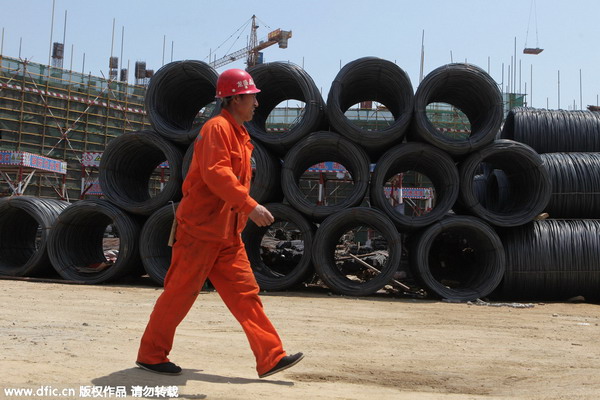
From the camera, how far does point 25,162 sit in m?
21.0

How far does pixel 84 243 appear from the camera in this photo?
10.8 meters

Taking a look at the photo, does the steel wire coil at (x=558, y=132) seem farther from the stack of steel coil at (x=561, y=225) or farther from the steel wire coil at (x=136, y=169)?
the steel wire coil at (x=136, y=169)

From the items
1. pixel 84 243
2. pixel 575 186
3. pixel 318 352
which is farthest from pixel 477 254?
pixel 84 243

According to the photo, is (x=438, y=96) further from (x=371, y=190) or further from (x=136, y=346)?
(x=136, y=346)

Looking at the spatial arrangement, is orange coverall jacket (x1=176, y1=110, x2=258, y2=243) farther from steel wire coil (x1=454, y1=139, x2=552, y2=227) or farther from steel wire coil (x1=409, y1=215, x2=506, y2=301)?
steel wire coil (x1=454, y1=139, x2=552, y2=227)

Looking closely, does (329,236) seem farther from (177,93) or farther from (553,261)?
(177,93)

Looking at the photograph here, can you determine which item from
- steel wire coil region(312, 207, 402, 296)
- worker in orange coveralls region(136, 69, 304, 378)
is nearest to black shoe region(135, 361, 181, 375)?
worker in orange coveralls region(136, 69, 304, 378)

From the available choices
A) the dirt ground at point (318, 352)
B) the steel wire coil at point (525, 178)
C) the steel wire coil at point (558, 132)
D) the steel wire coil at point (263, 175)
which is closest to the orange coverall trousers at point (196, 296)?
the dirt ground at point (318, 352)

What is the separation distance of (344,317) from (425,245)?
8.60ft

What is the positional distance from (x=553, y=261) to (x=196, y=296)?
6.84m

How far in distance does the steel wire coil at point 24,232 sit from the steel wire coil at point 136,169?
48.0 inches

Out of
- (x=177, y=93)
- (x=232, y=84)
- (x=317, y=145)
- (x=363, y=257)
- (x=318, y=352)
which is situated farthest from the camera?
(x=363, y=257)

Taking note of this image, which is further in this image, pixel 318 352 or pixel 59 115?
pixel 59 115

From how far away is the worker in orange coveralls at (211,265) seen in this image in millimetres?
3418
